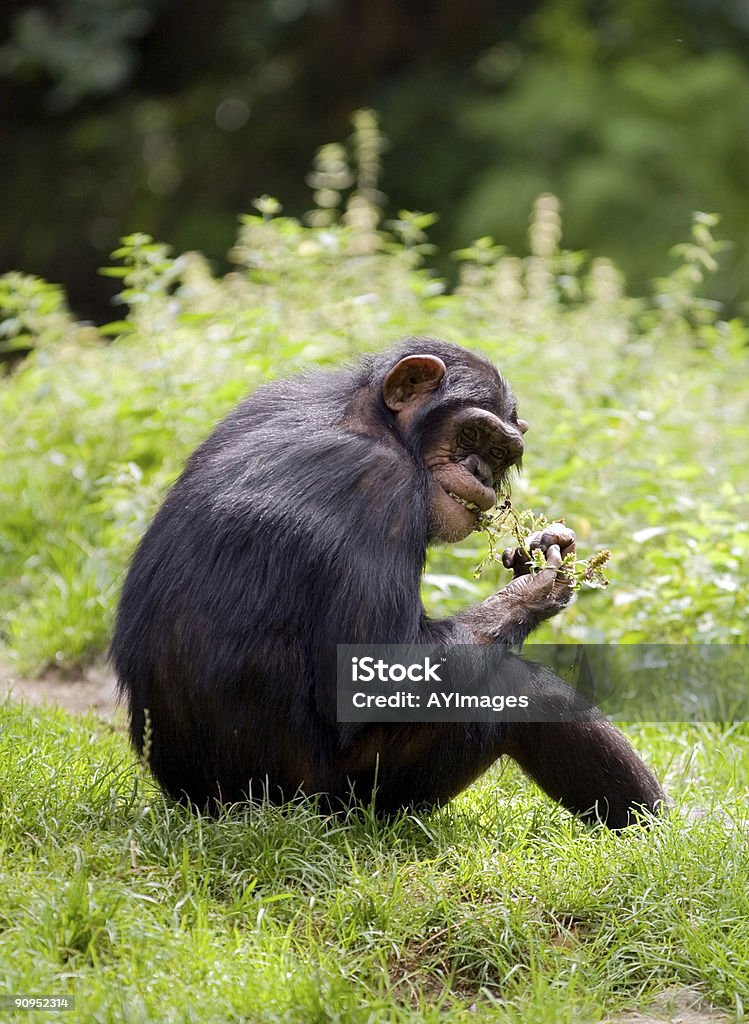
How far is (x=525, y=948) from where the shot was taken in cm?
347

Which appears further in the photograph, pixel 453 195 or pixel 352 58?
pixel 352 58

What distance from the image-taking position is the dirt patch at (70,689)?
5613 mm

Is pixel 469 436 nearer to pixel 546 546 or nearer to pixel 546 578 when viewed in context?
pixel 546 546

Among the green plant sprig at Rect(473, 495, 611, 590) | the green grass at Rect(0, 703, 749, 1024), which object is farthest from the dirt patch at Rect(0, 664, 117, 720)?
the green plant sprig at Rect(473, 495, 611, 590)

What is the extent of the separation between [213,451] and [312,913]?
156 centimetres

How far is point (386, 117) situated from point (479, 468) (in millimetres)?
12029

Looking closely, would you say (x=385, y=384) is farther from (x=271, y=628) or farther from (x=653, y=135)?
(x=653, y=135)

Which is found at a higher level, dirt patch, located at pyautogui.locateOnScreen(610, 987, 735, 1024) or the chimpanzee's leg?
the chimpanzee's leg

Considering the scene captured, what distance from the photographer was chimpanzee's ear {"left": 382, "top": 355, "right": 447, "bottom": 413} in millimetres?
4230

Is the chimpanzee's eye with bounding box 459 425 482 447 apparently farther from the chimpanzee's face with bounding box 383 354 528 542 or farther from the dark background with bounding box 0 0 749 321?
the dark background with bounding box 0 0 749 321

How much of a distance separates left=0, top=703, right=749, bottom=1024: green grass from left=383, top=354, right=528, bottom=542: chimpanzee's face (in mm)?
976

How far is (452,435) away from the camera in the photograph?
13.9ft

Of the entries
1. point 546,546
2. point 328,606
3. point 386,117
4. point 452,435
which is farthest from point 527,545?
point 386,117

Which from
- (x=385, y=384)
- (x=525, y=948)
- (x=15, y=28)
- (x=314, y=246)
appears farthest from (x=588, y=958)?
(x=15, y=28)
